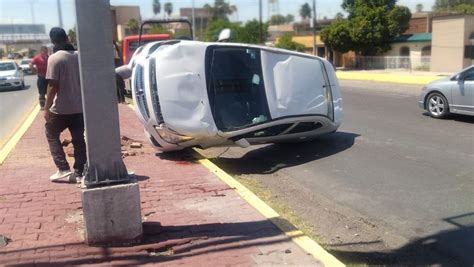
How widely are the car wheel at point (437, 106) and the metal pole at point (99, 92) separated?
9.58 metres

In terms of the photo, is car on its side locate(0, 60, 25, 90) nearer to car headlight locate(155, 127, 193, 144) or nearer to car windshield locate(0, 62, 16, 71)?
car windshield locate(0, 62, 16, 71)

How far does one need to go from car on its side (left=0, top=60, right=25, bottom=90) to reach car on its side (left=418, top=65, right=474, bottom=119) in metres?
20.3

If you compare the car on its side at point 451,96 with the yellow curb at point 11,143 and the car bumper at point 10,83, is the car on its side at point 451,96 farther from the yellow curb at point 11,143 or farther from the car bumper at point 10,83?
the car bumper at point 10,83

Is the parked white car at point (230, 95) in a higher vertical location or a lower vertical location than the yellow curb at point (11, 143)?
higher

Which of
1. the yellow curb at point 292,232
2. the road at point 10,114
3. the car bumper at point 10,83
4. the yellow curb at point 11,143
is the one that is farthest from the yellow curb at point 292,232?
the car bumper at point 10,83

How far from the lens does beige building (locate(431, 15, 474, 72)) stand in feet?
125

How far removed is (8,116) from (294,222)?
12.3 metres

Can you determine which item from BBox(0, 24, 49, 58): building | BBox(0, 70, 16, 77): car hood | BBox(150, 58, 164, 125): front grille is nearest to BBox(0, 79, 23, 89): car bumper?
BBox(0, 70, 16, 77): car hood

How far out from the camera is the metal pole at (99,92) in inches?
168

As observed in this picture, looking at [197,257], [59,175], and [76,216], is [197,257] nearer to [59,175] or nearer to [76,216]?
[76,216]

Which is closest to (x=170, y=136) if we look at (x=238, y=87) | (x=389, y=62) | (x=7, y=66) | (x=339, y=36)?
(x=238, y=87)

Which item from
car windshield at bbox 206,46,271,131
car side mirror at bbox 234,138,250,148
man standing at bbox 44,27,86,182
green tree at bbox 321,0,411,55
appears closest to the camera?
man standing at bbox 44,27,86,182

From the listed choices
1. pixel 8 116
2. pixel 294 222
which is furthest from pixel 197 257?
pixel 8 116

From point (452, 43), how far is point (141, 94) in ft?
118
